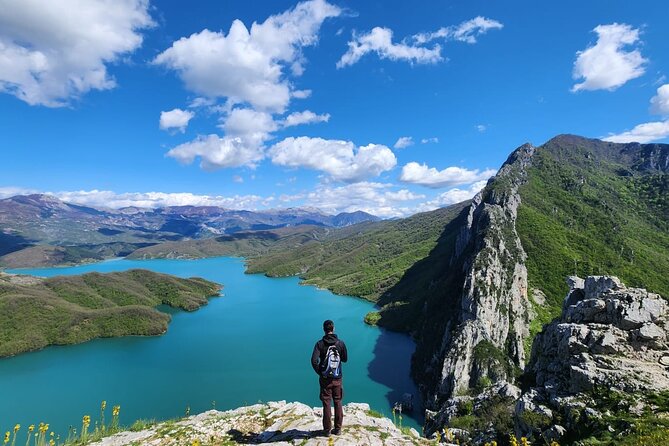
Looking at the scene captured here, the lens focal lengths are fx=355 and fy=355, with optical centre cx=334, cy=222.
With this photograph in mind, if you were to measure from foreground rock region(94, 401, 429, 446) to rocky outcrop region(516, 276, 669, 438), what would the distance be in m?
8.28

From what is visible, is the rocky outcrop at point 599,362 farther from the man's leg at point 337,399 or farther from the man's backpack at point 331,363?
the man's backpack at point 331,363

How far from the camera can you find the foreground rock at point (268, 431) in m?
13.6

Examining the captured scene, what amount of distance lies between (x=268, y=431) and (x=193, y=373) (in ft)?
336

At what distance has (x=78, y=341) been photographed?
14375cm

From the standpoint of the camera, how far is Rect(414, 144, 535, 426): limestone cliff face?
88.7 metres

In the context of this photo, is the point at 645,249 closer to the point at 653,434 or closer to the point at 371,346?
the point at 371,346

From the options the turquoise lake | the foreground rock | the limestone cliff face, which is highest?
the foreground rock

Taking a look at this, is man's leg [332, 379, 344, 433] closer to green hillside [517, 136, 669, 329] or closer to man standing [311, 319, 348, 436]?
man standing [311, 319, 348, 436]

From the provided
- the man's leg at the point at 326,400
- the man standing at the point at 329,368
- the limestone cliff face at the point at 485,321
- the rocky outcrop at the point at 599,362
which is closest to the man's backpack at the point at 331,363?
the man standing at the point at 329,368

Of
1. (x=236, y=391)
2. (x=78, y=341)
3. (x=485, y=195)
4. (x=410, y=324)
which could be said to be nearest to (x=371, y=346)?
(x=410, y=324)

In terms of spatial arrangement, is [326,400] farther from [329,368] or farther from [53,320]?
[53,320]

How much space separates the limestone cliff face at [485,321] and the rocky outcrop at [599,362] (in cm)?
6878

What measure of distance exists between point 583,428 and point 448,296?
123734 mm

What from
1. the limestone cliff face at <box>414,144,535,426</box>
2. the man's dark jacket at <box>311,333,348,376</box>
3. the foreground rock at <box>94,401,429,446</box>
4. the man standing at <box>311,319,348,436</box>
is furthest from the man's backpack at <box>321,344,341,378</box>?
the limestone cliff face at <box>414,144,535,426</box>
